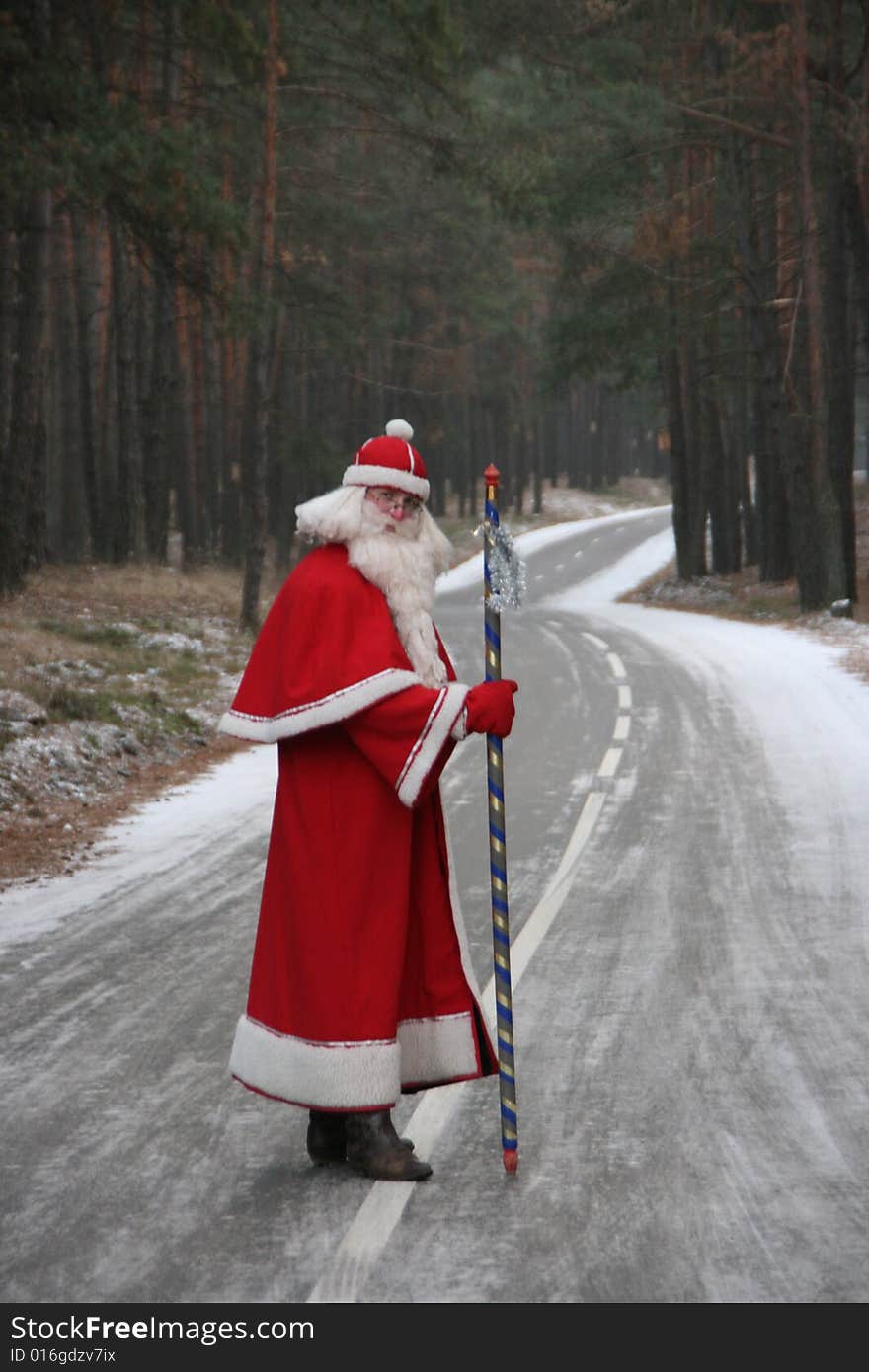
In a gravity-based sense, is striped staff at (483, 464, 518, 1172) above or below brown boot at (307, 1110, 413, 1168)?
above

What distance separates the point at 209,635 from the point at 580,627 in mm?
9391

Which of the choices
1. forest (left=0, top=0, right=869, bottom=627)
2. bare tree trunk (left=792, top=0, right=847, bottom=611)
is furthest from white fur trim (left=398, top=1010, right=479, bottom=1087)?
Result: bare tree trunk (left=792, top=0, right=847, bottom=611)

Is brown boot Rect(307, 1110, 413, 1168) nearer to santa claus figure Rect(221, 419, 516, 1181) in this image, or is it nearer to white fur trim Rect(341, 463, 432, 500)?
santa claus figure Rect(221, 419, 516, 1181)

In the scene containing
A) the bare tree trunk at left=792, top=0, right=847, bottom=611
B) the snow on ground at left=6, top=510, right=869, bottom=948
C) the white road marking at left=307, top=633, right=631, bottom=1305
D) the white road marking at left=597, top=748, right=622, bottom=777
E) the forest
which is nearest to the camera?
the white road marking at left=307, top=633, right=631, bottom=1305

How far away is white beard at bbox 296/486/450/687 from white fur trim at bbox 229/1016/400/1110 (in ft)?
3.78

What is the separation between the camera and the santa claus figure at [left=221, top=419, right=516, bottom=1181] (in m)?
4.86

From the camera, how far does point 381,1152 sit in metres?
5.02

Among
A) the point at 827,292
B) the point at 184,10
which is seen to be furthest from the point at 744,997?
the point at 827,292

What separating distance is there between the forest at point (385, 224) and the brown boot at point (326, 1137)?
12.0 meters

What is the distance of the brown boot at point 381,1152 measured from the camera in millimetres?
5004

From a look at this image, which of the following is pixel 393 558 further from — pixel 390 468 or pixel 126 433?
pixel 126 433

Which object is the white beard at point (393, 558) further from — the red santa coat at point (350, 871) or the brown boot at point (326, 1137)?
the brown boot at point (326, 1137)

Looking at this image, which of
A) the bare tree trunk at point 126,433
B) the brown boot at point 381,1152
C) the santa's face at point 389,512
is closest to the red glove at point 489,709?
the santa's face at point 389,512

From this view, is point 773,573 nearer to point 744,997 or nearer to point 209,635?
point 209,635
